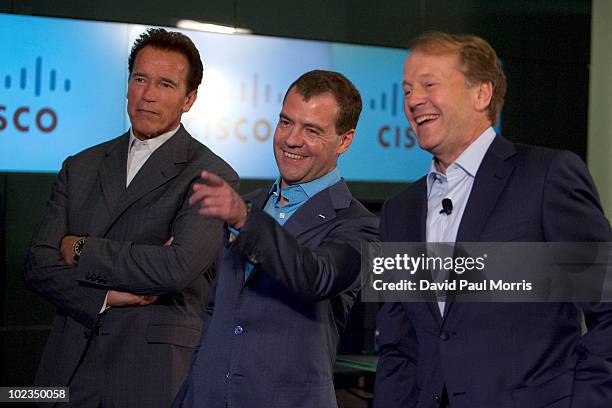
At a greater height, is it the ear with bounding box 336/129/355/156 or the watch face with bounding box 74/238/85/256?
the ear with bounding box 336/129/355/156

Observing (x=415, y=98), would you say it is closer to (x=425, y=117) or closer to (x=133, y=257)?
(x=425, y=117)

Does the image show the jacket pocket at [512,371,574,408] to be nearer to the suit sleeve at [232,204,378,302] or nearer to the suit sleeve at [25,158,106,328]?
the suit sleeve at [232,204,378,302]

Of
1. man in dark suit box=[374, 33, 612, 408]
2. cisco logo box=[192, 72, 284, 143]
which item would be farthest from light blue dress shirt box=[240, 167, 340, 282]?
cisco logo box=[192, 72, 284, 143]

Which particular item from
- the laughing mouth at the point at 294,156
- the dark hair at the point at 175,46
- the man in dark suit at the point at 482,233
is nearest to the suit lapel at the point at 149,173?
the dark hair at the point at 175,46

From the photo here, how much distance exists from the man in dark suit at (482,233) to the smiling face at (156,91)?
123cm

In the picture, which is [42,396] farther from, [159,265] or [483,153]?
[483,153]

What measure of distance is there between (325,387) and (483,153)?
2.57 ft

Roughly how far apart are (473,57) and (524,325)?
707 mm

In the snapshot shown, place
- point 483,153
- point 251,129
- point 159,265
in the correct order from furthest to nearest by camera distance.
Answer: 1. point 251,129
2. point 159,265
3. point 483,153

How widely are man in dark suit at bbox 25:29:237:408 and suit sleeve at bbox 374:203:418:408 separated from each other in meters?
0.88

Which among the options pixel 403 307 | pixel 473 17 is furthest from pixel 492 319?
pixel 473 17

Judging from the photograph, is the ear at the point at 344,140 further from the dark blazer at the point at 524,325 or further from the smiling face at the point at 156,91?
the smiling face at the point at 156,91

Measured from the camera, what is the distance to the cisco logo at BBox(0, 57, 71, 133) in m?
5.31

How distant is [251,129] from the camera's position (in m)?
5.84
